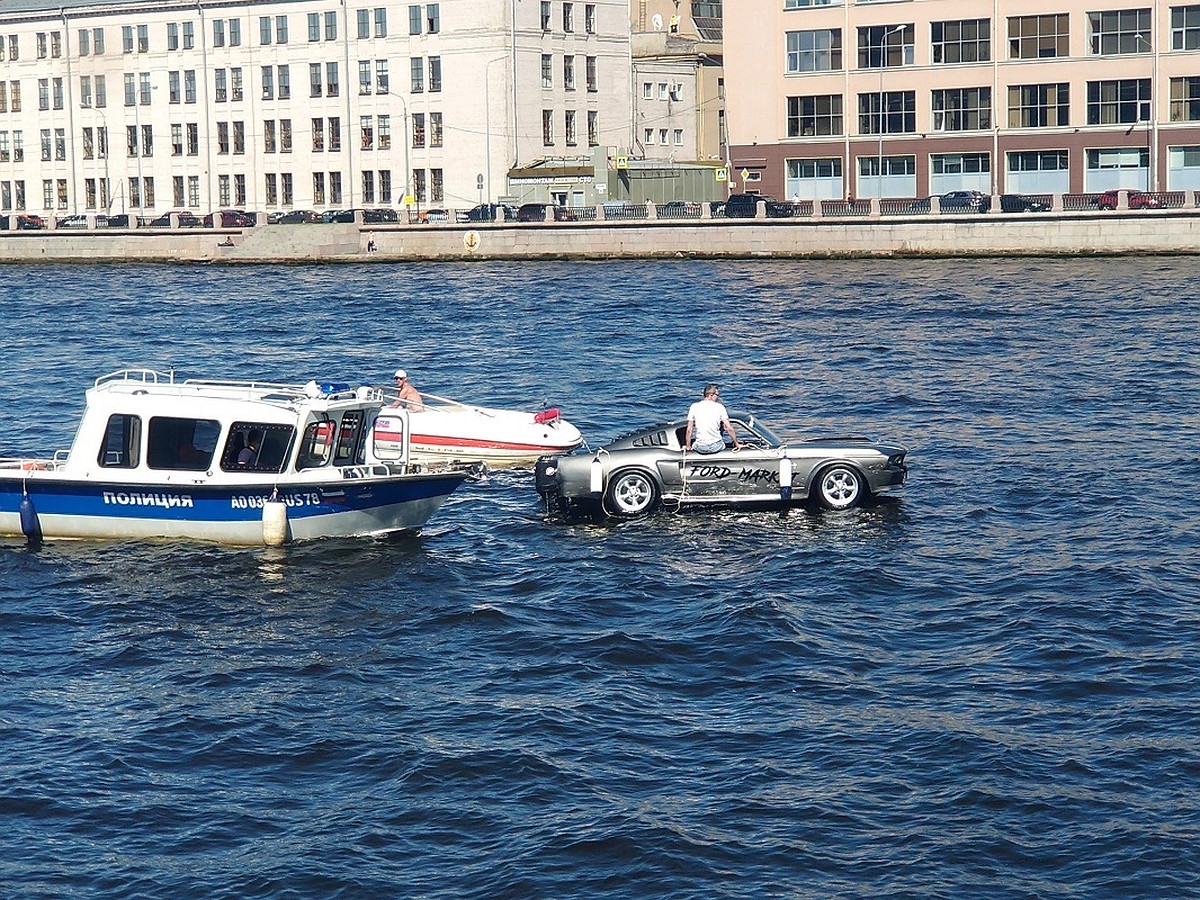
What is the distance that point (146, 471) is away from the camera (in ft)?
89.5

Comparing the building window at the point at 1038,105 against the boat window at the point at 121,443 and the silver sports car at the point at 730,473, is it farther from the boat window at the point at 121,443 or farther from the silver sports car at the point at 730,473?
the boat window at the point at 121,443

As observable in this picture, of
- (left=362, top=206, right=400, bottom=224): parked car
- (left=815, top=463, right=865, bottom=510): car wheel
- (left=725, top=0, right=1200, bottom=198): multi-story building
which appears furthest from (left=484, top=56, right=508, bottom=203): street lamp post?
(left=815, top=463, right=865, bottom=510): car wheel

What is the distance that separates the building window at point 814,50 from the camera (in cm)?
10494

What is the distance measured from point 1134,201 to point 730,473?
6162 centimetres

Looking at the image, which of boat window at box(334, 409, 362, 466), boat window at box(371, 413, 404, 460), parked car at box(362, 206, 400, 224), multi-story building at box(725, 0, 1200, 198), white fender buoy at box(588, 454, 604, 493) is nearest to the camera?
boat window at box(334, 409, 362, 466)

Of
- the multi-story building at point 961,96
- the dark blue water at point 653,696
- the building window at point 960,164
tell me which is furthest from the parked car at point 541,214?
the dark blue water at point 653,696

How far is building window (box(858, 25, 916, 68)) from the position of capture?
102375mm

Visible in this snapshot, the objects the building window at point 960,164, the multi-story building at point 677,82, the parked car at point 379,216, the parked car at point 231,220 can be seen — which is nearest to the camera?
the building window at point 960,164

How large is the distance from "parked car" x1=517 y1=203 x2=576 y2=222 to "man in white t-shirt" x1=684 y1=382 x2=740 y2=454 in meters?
70.1

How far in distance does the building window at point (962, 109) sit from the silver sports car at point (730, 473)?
251ft

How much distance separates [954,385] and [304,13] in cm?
8942

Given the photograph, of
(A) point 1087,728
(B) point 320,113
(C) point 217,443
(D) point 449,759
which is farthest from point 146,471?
(B) point 320,113

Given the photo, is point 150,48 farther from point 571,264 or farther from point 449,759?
point 449,759

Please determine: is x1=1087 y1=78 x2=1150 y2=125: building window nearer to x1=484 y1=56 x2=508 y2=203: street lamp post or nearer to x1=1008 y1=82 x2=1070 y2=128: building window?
x1=1008 y1=82 x2=1070 y2=128: building window
